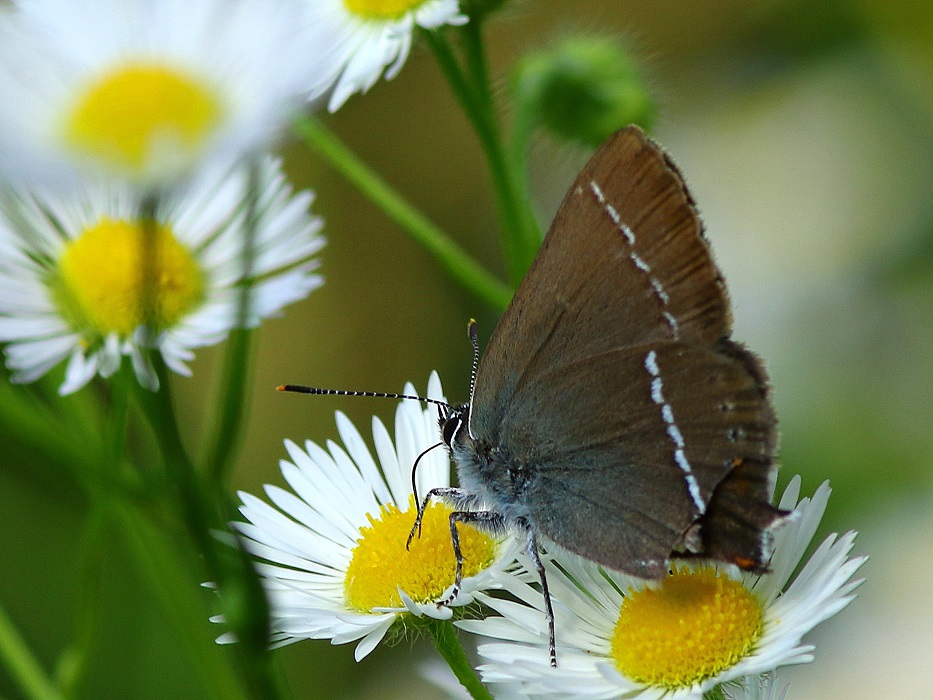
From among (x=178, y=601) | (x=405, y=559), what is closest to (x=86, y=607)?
(x=178, y=601)

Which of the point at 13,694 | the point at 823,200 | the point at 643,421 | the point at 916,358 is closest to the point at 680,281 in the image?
the point at 643,421

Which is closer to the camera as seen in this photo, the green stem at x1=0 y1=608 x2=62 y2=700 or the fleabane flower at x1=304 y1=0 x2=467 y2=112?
the green stem at x1=0 y1=608 x2=62 y2=700

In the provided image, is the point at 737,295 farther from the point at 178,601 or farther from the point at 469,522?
the point at 178,601

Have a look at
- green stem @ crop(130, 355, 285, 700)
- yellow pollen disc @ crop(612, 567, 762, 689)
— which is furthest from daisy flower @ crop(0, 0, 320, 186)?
yellow pollen disc @ crop(612, 567, 762, 689)

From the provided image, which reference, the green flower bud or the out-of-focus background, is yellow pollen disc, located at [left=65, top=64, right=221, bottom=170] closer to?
the out-of-focus background

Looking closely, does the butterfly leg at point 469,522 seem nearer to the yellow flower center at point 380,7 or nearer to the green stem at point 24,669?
the green stem at point 24,669

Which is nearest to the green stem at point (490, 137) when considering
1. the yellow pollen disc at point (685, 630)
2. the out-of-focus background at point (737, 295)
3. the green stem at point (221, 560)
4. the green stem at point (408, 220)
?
the green stem at point (408, 220)
